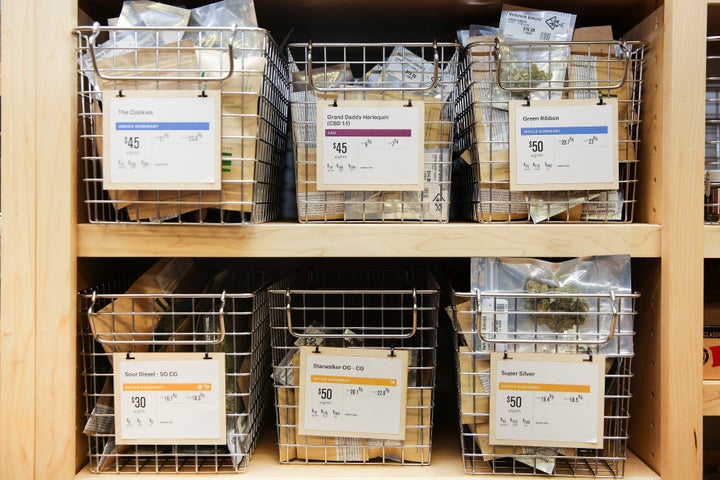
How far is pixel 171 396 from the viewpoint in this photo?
98cm

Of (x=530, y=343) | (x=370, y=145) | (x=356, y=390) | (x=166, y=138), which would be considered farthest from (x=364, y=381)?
(x=166, y=138)

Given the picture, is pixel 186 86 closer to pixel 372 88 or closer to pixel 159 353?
pixel 372 88

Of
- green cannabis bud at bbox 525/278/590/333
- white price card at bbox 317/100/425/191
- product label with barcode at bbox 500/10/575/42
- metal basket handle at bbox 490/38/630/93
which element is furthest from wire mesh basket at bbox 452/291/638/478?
product label with barcode at bbox 500/10/575/42

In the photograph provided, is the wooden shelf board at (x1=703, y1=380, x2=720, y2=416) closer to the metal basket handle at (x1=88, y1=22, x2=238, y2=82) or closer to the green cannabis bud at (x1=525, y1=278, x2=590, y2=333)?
the green cannabis bud at (x1=525, y1=278, x2=590, y2=333)

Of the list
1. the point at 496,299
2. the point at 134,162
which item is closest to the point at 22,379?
the point at 134,162

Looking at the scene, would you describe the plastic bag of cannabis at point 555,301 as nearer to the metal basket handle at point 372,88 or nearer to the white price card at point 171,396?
the metal basket handle at point 372,88

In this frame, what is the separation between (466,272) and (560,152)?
47cm

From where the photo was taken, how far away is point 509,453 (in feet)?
3.29

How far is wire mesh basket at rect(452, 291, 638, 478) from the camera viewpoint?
99 centimetres

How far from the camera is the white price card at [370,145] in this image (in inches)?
38.2

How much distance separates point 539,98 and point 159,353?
0.80 m

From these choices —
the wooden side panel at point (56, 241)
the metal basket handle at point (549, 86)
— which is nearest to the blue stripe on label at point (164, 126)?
the wooden side panel at point (56, 241)

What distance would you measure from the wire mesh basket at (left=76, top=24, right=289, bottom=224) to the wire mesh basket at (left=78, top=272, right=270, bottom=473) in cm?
16

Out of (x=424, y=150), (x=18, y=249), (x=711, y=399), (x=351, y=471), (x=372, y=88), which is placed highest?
(x=372, y=88)
